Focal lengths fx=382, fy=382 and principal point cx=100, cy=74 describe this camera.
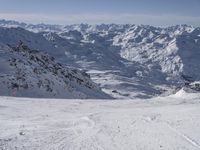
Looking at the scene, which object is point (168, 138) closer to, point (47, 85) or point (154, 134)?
point (154, 134)

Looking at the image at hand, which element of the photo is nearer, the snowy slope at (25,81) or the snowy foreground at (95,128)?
the snowy foreground at (95,128)

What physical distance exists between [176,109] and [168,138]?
10213 millimetres

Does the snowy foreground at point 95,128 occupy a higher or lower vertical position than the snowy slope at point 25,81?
higher

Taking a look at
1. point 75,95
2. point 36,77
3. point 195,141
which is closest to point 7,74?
point 36,77

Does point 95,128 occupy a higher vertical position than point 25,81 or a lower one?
higher

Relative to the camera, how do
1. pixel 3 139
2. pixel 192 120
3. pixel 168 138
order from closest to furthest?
pixel 3 139 < pixel 168 138 < pixel 192 120

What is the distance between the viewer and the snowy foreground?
1845cm

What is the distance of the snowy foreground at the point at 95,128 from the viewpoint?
60.5ft

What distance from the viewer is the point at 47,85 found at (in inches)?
2186

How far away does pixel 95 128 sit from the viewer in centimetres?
2227

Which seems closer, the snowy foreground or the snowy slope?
the snowy foreground

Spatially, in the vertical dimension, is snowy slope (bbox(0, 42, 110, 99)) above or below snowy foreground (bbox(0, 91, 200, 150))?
below

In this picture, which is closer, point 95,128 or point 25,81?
point 95,128

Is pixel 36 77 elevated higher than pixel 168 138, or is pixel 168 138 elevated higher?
pixel 168 138
